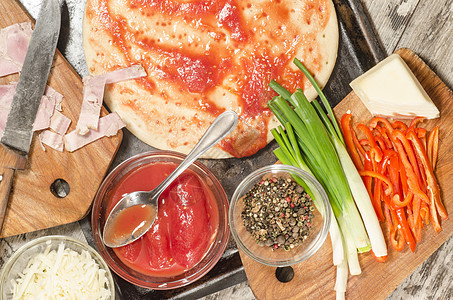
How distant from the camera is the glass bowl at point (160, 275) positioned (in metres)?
2.84

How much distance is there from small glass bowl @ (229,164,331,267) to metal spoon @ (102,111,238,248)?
0.35 metres

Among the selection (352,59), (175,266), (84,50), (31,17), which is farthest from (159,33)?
(175,266)

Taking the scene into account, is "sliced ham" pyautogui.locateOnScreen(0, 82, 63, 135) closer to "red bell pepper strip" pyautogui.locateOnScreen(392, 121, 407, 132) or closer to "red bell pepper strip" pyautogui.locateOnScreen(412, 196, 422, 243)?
"red bell pepper strip" pyautogui.locateOnScreen(392, 121, 407, 132)

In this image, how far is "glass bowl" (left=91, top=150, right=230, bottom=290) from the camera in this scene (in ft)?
9.32

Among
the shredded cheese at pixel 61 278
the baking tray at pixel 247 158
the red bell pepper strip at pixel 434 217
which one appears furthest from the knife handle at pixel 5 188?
the red bell pepper strip at pixel 434 217

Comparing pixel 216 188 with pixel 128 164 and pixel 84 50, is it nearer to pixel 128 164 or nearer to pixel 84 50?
pixel 128 164

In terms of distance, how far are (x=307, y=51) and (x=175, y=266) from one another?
63.4 inches

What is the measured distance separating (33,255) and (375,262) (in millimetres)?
2144

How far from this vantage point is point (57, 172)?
2859 millimetres

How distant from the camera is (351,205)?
276 cm

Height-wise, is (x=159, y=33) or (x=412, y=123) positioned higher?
(x=159, y=33)

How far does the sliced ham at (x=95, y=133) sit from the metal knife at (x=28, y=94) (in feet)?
0.77

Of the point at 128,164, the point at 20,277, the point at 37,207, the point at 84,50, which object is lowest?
the point at 20,277

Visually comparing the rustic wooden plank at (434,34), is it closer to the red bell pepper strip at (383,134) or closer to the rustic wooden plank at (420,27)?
the rustic wooden plank at (420,27)
